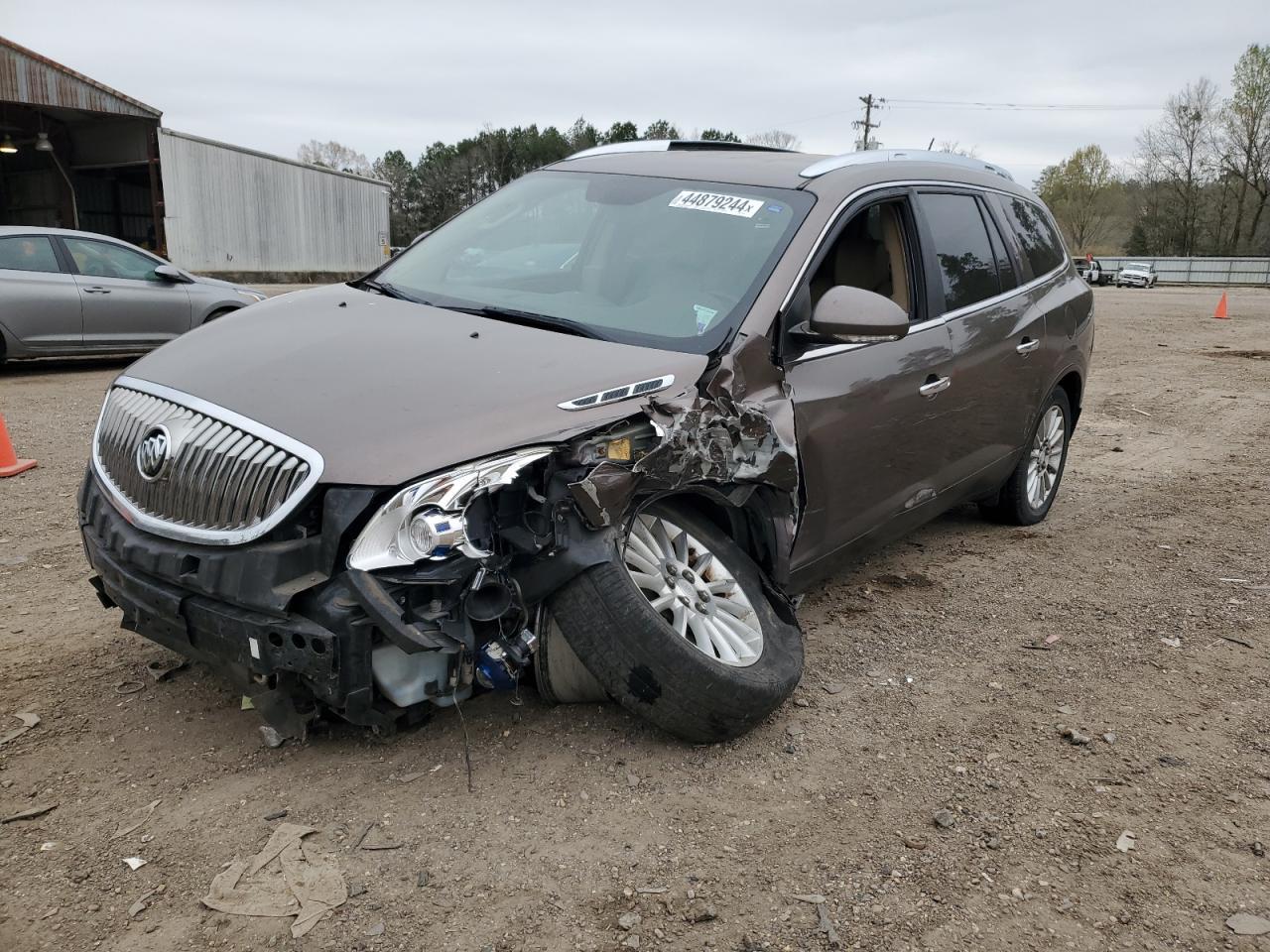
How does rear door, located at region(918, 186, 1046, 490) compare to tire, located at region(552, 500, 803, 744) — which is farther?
rear door, located at region(918, 186, 1046, 490)

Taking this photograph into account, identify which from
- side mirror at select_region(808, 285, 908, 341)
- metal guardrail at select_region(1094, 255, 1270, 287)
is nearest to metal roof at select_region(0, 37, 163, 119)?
side mirror at select_region(808, 285, 908, 341)

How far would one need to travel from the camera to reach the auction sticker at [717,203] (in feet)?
A: 12.0

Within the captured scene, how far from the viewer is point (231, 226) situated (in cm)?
2511

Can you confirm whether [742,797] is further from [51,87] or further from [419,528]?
[51,87]

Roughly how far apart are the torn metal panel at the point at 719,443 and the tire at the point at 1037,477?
2595 millimetres

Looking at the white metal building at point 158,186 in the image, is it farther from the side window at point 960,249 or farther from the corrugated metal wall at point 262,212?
the side window at point 960,249

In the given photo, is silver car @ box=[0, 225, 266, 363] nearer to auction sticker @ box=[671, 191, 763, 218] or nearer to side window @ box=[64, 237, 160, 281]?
side window @ box=[64, 237, 160, 281]

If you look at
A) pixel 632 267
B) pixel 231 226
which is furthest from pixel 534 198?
pixel 231 226

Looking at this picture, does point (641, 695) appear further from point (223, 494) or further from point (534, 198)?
point (534, 198)

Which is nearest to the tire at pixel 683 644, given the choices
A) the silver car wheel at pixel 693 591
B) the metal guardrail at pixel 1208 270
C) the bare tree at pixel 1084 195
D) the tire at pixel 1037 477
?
the silver car wheel at pixel 693 591

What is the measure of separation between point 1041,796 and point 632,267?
7.20 feet

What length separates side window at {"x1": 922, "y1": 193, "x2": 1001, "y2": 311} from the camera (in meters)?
4.29

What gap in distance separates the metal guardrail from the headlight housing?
54590 millimetres

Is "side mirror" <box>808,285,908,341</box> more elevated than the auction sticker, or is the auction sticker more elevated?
the auction sticker
